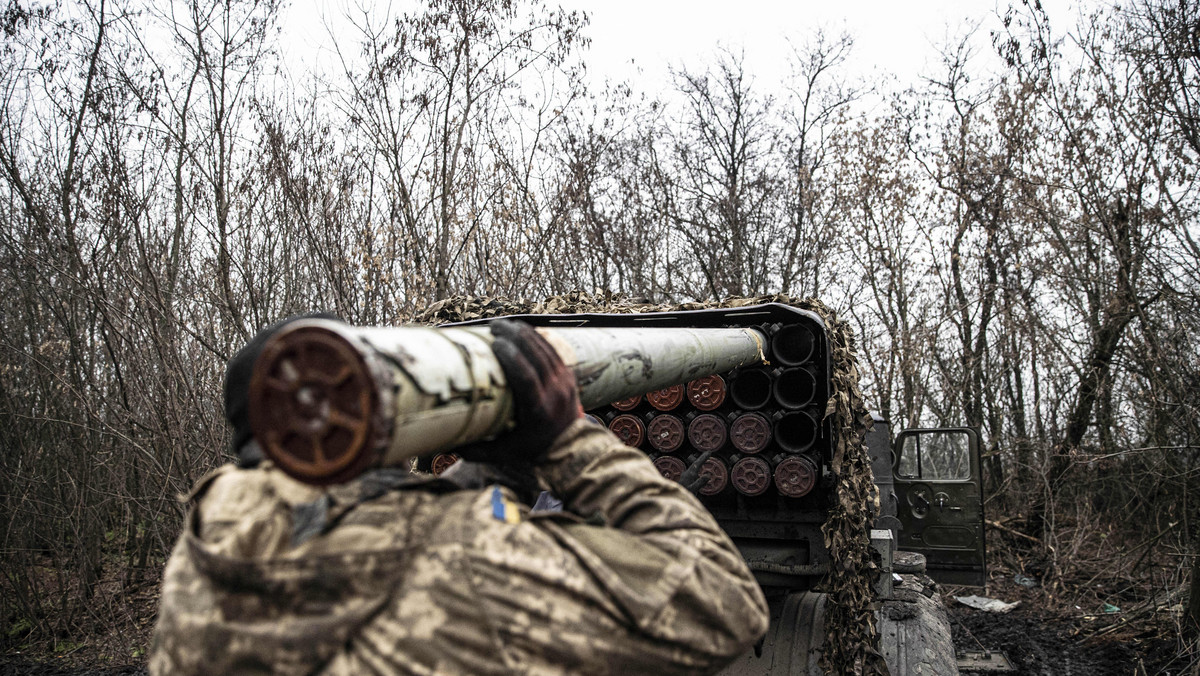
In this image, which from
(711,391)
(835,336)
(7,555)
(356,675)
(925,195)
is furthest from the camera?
(925,195)

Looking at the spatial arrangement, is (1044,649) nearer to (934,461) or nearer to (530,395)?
(934,461)

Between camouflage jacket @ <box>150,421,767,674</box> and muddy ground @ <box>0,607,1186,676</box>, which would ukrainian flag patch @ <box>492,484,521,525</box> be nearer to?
camouflage jacket @ <box>150,421,767,674</box>

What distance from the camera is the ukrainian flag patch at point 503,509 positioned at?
1544 mm

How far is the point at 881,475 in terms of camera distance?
22.2ft

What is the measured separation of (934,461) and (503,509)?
29.7 ft

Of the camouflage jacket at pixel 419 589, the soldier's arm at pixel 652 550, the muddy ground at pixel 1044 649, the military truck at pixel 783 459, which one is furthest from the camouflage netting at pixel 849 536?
the muddy ground at pixel 1044 649

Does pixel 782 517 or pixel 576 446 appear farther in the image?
pixel 782 517

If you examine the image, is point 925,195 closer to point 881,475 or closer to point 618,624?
point 881,475

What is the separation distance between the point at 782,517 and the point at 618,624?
353 centimetres

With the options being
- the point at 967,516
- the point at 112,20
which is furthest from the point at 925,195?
the point at 112,20

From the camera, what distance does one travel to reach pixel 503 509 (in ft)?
5.15

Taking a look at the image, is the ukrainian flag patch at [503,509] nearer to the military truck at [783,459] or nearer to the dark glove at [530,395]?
the dark glove at [530,395]

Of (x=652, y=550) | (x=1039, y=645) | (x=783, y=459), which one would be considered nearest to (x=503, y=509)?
(x=652, y=550)

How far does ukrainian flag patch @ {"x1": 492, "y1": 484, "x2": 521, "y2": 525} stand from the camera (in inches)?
60.8
